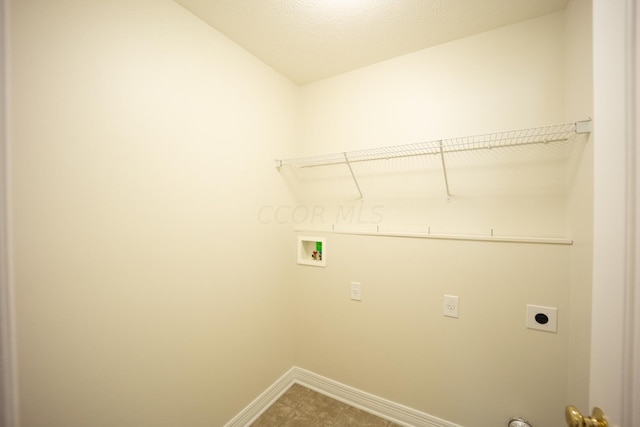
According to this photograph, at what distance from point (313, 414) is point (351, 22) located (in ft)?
8.35

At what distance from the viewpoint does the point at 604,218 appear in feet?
1.78

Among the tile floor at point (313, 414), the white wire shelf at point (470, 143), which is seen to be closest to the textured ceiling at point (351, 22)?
the white wire shelf at point (470, 143)

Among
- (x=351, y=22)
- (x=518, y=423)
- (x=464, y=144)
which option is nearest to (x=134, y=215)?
(x=351, y=22)

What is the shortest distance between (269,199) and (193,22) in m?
1.15

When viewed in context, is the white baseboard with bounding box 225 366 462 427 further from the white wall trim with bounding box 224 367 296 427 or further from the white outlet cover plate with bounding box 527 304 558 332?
the white outlet cover plate with bounding box 527 304 558 332

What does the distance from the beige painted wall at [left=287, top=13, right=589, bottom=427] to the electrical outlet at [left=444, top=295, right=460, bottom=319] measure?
0.11 ft

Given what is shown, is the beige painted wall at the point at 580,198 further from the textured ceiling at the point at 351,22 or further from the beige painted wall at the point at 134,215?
the beige painted wall at the point at 134,215

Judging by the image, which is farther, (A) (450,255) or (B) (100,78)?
(A) (450,255)

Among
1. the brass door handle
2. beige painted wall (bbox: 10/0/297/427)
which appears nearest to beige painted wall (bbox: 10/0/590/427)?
beige painted wall (bbox: 10/0/297/427)

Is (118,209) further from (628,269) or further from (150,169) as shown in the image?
(628,269)

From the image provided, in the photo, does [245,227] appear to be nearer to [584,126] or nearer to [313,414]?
[313,414]

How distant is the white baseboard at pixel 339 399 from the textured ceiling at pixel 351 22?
94.8 inches

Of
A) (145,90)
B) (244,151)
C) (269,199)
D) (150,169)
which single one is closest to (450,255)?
(269,199)

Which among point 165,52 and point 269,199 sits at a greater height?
point 165,52
